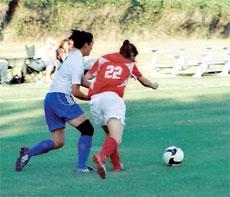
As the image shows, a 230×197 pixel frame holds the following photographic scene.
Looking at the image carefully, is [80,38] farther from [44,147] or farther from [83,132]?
[44,147]

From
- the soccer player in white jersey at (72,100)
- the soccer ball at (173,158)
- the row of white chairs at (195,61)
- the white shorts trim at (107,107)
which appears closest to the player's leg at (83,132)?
the soccer player in white jersey at (72,100)

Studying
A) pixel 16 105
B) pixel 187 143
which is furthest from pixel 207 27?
pixel 187 143

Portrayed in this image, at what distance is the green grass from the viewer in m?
8.78

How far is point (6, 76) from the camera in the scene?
24.5 m

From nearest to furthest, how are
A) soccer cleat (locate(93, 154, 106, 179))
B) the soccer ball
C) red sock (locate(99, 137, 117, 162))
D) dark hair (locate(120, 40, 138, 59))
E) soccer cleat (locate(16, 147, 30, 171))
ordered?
soccer cleat (locate(93, 154, 106, 179)), red sock (locate(99, 137, 117, 162)), dark hair (locate(120, 40, 138, 59)), soccer cleat (locate(16, 147, 30, 171)), the soccer ball

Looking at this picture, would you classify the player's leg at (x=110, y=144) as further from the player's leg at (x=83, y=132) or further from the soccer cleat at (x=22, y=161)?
the soccer cleat at (x=22, y=161)

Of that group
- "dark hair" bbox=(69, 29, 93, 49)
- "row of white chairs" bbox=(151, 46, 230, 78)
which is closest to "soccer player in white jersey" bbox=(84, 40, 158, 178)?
"dark hair" bbox=(69, 29, 93, 49)

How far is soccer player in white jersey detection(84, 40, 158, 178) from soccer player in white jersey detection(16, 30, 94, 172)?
6.2 inches

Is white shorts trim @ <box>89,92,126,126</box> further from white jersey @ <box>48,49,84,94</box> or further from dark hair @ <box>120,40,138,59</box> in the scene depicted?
dark hair @ <box>120,40,138,59</box>

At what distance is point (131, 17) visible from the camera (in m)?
42.5

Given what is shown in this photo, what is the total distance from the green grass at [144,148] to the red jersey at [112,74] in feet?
3.08

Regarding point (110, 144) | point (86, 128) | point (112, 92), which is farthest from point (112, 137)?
point (112, 92)

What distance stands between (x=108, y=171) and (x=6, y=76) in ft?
49.2

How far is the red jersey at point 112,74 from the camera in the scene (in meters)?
9.83
